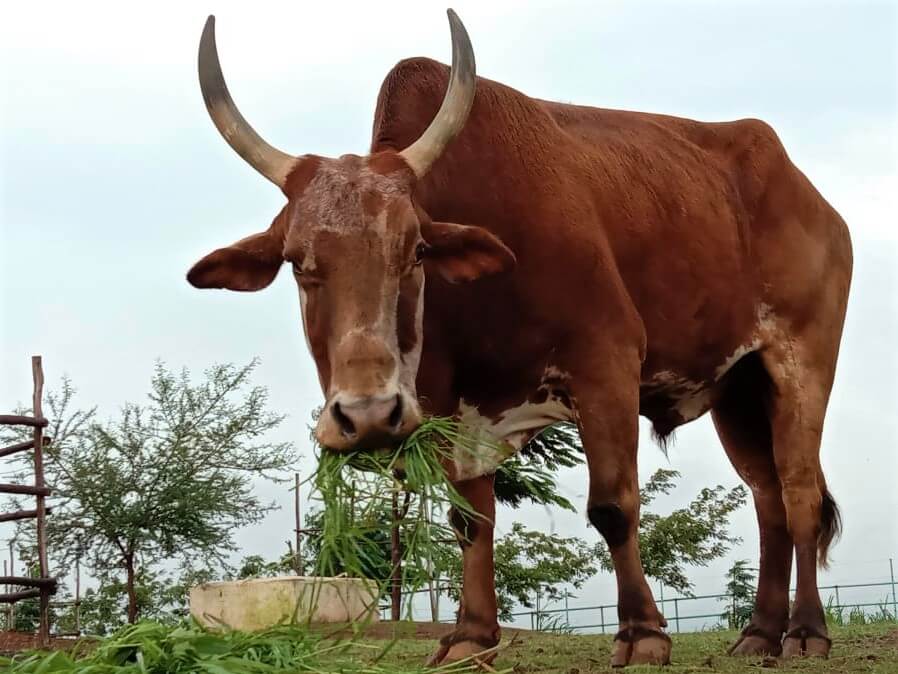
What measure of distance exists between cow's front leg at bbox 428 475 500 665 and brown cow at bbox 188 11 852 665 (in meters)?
0.01

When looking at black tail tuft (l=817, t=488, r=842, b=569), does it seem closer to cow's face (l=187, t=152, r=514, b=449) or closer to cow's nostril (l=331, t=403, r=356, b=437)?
cow's face (l=187, t=152, r=514, b=449)

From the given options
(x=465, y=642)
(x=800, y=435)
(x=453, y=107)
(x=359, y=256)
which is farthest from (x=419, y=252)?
(x=800, y=435)

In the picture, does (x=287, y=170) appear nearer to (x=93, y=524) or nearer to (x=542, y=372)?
(x=542, y=372)

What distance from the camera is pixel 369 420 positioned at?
4.14 m

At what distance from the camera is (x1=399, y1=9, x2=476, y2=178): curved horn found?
525 centimetres

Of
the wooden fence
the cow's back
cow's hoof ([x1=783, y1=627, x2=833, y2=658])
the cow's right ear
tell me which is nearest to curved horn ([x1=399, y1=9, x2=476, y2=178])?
the cow's back

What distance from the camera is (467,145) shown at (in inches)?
229

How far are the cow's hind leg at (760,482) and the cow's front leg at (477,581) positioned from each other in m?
1.61

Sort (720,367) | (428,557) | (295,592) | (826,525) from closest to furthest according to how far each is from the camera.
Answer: (428,557)
(720,367)
(826,525)
(295,592)

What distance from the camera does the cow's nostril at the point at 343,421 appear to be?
164 inches

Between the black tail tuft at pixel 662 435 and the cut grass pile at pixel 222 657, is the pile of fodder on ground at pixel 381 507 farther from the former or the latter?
the black tail tuft at pixel 662 435

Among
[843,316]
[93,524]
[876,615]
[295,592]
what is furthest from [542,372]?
[93,524]

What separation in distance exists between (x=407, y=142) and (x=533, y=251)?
82 centimetres

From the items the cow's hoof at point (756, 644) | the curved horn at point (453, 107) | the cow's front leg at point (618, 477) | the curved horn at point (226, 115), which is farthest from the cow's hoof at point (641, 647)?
the curved horn at point (226, 115)
